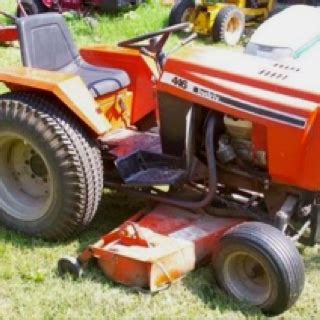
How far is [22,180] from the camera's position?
3.64 metres

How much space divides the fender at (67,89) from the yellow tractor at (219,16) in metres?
4.96

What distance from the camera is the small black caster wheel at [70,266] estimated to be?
122 inches

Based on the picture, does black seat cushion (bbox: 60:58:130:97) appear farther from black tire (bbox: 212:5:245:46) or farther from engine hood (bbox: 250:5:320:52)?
black tire (bbox: 212:5:245:46)

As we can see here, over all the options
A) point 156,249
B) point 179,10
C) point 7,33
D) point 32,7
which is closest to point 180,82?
point 156,249

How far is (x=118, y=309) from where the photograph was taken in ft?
9.52

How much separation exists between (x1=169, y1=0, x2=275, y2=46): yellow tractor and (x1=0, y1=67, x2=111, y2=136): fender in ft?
16.3

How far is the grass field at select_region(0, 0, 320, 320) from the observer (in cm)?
288

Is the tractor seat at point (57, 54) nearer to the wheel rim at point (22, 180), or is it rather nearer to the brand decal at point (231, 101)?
the wheel rim at point (22, 180)

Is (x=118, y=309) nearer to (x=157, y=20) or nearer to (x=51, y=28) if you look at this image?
(x=51, y=28)

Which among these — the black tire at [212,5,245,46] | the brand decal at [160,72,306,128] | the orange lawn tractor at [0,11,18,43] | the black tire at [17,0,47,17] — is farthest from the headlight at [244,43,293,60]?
the black tire at [17,0,47,17]

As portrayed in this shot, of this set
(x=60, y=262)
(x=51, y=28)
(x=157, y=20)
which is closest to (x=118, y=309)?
(x=60, y=262)

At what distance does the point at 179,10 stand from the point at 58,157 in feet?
18.9

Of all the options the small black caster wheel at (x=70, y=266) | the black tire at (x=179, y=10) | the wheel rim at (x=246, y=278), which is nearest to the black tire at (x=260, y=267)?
the wheel rim at (x=246, y=278)

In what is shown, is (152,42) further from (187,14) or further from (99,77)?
(187,14)
